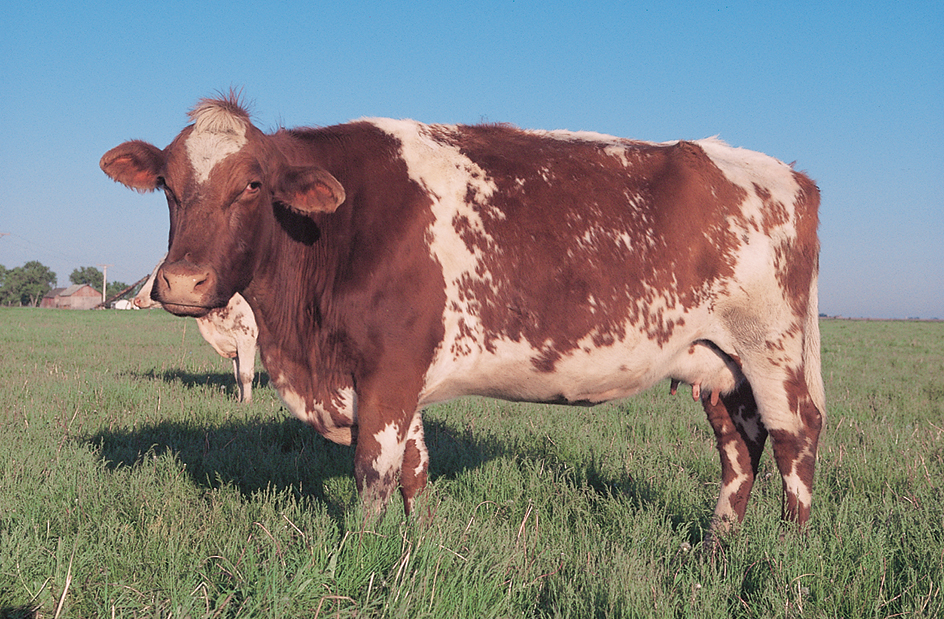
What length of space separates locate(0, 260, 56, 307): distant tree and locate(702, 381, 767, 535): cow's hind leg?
12423cm

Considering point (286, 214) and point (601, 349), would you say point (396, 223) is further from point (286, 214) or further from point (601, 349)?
point (601, 349)

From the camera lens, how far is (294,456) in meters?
5.73

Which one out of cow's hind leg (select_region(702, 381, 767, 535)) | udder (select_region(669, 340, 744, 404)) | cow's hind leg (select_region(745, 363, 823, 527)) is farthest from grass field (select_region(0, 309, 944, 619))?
udder (select_region(669, 340, 744, 404))

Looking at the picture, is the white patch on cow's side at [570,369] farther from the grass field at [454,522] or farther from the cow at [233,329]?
the cow at [233,329]

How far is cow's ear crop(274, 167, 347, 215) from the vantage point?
11.4ft

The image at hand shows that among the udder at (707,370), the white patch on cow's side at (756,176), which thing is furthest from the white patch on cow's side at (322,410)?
the white patch on cow's side at (756,176)

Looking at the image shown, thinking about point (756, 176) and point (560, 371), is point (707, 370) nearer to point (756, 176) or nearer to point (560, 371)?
point (560, 371)

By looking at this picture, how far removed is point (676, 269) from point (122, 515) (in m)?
3.71

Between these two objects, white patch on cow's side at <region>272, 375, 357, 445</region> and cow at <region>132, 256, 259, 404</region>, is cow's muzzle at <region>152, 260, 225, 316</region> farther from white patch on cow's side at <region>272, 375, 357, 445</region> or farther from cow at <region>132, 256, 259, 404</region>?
cow at <region>132, 256, 259, 404</region>

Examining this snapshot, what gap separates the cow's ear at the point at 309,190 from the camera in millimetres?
3469

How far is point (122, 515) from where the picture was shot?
3973mm

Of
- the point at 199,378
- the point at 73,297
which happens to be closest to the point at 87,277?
the point at 73,297

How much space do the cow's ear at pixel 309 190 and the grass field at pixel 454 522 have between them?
5.27 ft

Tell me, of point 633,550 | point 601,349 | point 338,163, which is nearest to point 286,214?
point 338,163
